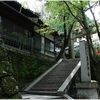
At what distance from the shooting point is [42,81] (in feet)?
39.3

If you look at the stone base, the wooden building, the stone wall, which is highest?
the wooden building

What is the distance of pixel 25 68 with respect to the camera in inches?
484

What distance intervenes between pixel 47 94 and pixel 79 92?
1827 millimetres

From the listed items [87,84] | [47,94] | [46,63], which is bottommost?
[47,94]

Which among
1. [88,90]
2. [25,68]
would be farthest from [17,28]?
[88,90]

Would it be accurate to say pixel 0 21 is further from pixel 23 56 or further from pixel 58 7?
pixel 58 7

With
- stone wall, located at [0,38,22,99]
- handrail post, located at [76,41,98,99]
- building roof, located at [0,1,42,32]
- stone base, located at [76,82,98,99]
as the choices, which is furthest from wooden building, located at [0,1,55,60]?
stone wall, located at [0,38,22,99]

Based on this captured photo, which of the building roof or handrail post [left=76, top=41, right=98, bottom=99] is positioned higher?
the building roof

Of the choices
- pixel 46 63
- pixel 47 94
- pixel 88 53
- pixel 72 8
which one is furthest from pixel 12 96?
pixel 46 63

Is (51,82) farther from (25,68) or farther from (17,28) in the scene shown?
(17,28)

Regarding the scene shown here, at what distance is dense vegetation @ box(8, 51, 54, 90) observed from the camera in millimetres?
11547

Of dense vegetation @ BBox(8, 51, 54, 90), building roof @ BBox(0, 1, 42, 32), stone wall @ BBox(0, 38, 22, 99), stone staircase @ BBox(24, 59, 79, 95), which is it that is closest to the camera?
stone wall @ BBox(0, 38, 22, 99)

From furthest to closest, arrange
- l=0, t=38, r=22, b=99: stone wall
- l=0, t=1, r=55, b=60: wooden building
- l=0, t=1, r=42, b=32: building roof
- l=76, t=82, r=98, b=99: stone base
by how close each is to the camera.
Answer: l=0, t=1, r=42, b=32: building roof → l=0, t=1, r=55, b=60: wooden building → l=76, t=82, r=98, b=99: stone base → l=0, t=38, r=22, b=99: stone wall

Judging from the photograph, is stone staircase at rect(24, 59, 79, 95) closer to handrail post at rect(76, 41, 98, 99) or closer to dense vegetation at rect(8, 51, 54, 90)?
dense vegetation at rect(8, 51, 54, 90)
